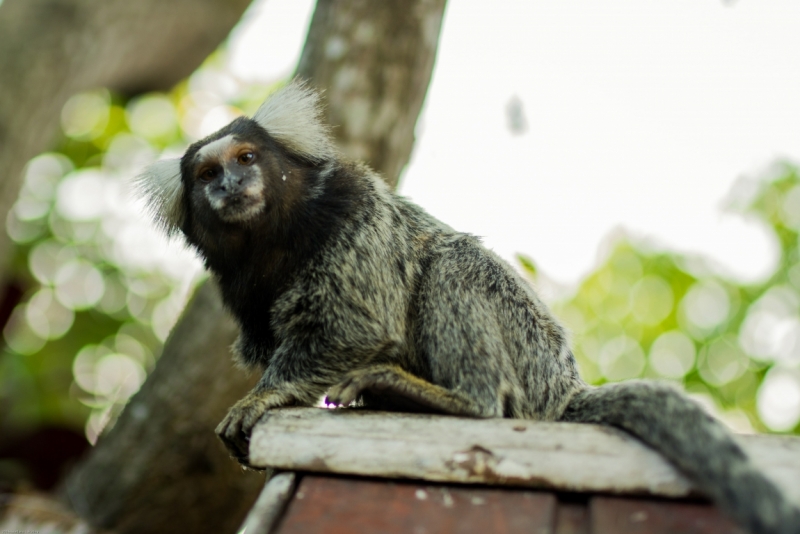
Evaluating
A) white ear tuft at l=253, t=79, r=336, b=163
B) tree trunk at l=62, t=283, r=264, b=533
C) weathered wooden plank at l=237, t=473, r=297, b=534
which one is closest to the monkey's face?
white ear tuft at l=253, t=79, r=336, b=163

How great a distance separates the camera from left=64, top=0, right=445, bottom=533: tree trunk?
4.50m

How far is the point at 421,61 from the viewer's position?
471cm

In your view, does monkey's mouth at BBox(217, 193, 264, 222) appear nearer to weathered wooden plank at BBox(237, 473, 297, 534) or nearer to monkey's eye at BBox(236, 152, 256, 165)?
monkey's eye at BBox(236, 152, 256, 165)

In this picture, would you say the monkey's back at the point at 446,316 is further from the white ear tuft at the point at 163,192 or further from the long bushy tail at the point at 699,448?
the white ear tuft at the point at 163,192

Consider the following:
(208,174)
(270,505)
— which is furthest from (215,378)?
(270,505)

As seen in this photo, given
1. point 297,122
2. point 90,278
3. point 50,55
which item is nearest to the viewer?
point 297,122

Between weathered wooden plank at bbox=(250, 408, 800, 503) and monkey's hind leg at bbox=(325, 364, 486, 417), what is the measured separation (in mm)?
168

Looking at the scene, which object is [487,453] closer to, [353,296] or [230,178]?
[353,296]

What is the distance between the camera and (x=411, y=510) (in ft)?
6.81

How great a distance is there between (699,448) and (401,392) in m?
1.00

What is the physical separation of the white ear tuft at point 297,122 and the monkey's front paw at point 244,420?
112 cm

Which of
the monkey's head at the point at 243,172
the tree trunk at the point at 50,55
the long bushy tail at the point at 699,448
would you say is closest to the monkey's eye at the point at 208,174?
the monkey's head at the point at 243,172

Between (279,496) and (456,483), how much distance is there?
0.51 metres

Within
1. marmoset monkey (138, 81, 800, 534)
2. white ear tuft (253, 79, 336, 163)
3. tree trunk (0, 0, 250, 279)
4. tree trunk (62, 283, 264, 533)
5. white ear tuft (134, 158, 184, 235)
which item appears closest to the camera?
marmoset monkey (138, 81, 800, 534)
